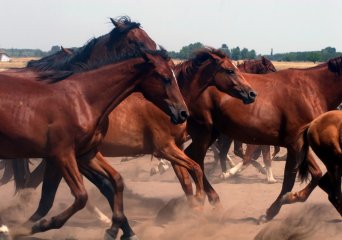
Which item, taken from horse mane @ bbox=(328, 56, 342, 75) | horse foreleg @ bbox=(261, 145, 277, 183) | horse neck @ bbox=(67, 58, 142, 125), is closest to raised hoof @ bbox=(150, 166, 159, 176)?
horse foreleg @ bbox=(261, 145, 277, 183)

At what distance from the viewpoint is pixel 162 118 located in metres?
7.34

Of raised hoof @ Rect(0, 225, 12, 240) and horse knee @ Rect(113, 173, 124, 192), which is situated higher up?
horse knee @ Rect(113, 173, 124, 192)

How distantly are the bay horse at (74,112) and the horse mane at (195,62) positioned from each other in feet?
5.39

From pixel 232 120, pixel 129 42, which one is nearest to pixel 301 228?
pixel 232 120

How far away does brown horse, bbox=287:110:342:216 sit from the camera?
20.7 ft

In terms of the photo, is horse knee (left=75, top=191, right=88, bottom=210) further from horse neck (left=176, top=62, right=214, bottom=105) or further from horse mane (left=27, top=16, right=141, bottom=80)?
horse neck (left=176, top=62, right=214, bottom=105)

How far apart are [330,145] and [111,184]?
210 centimetres

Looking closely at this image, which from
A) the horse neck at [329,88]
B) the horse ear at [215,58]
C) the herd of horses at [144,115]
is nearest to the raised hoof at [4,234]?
the herd of horses at [144,115]

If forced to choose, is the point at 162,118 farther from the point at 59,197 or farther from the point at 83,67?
the point at 59,197

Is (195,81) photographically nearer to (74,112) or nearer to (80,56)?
(80,56)

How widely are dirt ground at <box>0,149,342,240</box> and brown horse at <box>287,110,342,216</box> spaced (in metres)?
0.40

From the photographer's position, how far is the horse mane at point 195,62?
7.74 meters

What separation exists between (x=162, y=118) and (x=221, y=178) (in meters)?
3.31

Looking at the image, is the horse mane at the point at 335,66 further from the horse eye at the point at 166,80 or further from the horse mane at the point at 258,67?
the horse mane at the point at 258,67
